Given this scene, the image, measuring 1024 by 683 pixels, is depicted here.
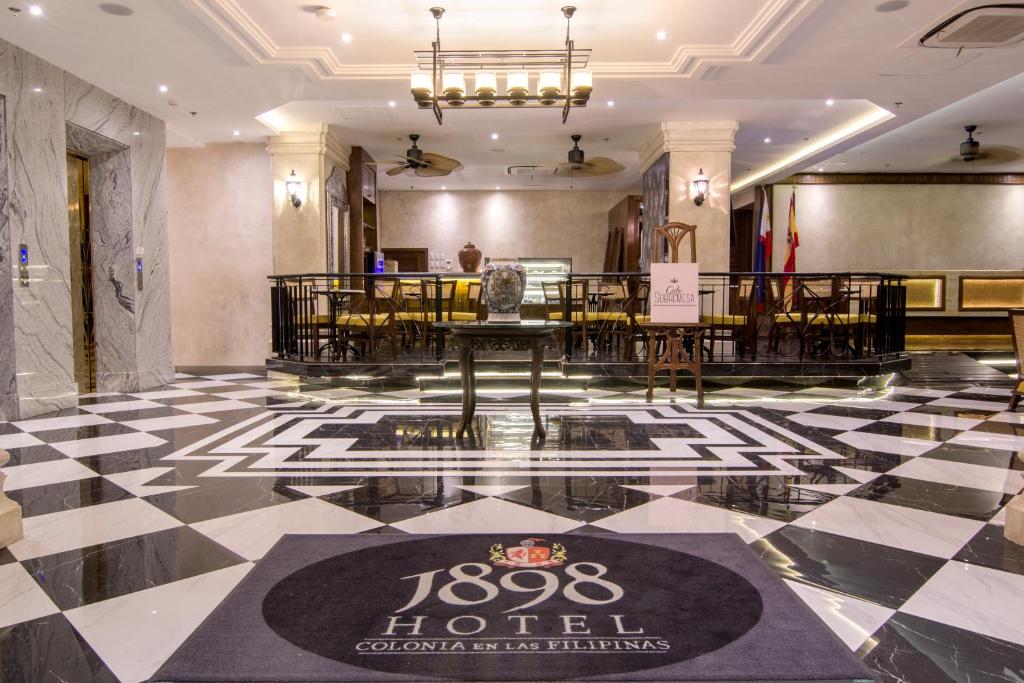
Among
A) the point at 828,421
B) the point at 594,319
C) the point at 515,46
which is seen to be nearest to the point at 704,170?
the point at 594,319

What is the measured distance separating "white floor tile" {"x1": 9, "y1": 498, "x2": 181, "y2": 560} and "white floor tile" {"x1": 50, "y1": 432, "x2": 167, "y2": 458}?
1212mm

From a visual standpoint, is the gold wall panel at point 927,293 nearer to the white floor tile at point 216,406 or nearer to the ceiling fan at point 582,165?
the ceiling fan at point 582,165

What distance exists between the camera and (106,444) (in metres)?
4.04

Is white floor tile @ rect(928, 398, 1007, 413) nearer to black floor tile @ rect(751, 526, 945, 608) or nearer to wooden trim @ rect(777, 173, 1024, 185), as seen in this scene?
black floor tile @ rect(751, 526, 945, 608)

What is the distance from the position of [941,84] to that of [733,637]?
6.98m

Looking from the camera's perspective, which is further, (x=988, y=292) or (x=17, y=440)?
(x=988, y=292)

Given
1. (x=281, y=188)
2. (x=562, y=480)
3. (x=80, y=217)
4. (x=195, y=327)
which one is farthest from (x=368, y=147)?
(x=562, y=480)

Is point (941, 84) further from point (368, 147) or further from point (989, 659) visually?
point (368, 147)

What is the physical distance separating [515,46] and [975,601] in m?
5.66

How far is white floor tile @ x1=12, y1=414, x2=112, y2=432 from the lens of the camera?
4.64 metres

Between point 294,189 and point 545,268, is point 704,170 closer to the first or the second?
point 545,268

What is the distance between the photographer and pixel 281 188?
8.68 metres

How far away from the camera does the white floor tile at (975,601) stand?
1742 mm

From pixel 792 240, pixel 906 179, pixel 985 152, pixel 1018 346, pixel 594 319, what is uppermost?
pixel 985 152
